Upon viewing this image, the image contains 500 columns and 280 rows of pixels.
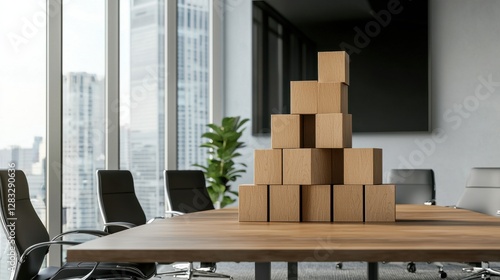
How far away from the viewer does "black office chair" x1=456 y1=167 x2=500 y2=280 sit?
5.76 meters

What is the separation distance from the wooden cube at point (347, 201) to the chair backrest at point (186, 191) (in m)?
2.32

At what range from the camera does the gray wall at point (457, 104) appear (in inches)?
303

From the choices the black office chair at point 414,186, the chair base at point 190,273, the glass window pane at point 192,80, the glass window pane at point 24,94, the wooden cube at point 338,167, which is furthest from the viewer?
the glass window pane at point 192,80

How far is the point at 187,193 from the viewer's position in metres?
5.99

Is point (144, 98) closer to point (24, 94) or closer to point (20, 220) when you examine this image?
point (24, 94)

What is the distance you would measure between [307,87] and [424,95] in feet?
14.1

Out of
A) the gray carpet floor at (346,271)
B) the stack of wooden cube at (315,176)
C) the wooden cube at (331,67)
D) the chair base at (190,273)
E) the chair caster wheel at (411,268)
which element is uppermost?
the wooden cube at (331,67)

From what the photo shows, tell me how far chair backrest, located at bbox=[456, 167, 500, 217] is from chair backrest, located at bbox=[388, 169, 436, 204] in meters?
0.86

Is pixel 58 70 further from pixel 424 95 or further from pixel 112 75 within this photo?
pixel 424 95

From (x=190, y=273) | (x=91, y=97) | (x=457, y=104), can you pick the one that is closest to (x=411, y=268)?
(x=457, y=104)

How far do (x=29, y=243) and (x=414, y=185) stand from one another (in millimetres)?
4437

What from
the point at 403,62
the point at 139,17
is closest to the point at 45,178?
the point at 139,17

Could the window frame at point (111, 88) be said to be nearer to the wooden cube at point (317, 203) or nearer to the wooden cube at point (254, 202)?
the wooden cube at point (254, 202)

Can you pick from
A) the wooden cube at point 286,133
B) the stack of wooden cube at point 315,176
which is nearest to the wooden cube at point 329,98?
the stack of wooden cube at point 315,176
